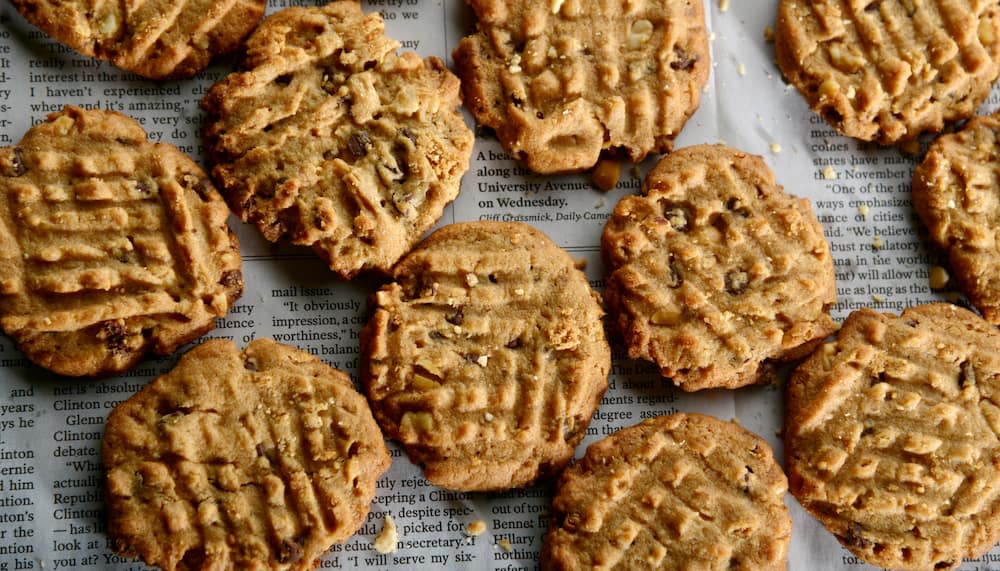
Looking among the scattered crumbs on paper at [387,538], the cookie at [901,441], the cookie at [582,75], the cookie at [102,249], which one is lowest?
the scattered crumbs on paper at [387,538]

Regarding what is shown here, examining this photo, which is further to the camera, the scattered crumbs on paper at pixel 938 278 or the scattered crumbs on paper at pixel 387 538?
the scattered crumbs on paper at pixel 938 278

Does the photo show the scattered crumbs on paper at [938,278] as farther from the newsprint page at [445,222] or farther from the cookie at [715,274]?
the cookie at [715,274]

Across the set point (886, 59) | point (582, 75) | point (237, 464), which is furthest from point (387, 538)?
point (886, 59)

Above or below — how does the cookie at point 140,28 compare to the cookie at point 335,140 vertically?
above

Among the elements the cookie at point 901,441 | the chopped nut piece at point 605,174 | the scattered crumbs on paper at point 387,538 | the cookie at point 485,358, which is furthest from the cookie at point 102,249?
the cookie at point 901,441

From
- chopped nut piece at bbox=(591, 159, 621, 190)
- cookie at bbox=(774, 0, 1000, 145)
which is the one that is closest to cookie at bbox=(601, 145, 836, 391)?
chopped nut piece at bbox=(591, 159, 621, 190)

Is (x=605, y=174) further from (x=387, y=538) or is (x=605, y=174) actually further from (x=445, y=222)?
(x=387, y=538)
